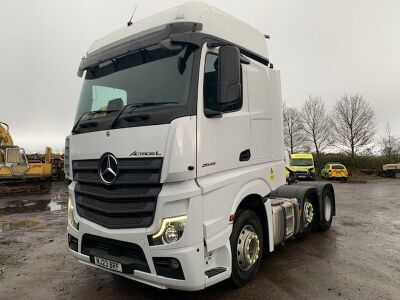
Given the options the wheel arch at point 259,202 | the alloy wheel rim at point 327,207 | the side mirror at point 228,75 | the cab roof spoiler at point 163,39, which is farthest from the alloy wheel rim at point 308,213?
the side mirror at point 228,75

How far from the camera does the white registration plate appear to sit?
389 cm

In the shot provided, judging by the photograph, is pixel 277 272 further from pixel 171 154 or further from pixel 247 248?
pixel 171 154

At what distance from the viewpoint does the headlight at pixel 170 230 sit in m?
3.63

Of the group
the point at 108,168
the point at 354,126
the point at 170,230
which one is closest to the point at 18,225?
the point at 108,168

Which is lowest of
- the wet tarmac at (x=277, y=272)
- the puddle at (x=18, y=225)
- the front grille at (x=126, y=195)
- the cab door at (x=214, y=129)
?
the puddle at (x=18, y=225)

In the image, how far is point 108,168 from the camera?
404cm

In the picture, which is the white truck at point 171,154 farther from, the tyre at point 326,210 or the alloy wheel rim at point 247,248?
the tyre at point 326,210

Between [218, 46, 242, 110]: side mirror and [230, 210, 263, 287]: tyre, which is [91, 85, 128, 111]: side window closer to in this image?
[218, 46, 242, 110]: side mirror

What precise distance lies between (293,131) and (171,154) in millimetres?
44999

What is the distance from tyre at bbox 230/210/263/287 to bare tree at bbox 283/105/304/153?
42.7 meters

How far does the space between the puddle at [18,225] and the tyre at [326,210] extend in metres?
7.43

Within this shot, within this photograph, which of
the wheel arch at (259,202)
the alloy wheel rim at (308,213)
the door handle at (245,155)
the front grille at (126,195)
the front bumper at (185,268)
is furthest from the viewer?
the alloy wheel rim at (308,213)

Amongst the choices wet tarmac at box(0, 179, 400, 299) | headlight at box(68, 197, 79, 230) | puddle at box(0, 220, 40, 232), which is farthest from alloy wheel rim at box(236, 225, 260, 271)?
puddle at box(0, 220, 40, 232)

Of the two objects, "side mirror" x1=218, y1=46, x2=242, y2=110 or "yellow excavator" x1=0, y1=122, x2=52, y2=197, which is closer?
"side mirror" x1=218, y1=46, x2=242, y2=110
